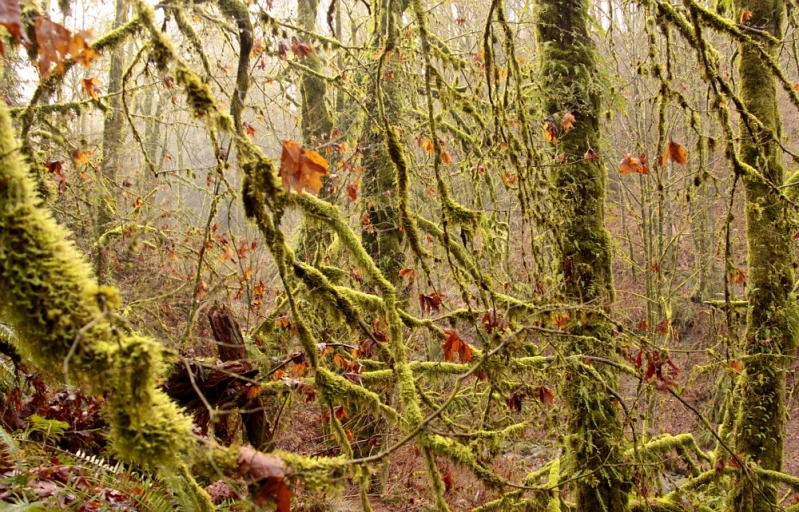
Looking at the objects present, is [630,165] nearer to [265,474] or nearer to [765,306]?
[265,474]

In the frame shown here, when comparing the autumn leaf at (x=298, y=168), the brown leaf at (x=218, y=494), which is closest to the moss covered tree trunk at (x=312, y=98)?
the brown leaf at (x=218, y=494)

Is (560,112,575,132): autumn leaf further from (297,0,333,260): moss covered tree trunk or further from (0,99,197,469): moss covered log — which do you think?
(297,0,333,260): moss covered tree trunk

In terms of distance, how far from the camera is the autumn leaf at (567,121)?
3560mm

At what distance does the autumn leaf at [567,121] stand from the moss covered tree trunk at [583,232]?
0.10 ft

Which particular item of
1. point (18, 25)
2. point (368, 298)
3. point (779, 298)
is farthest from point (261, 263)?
point (18, 25)

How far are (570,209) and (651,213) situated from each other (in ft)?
29.2

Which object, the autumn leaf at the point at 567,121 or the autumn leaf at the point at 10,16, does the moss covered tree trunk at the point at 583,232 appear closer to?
the autumn leaf at the point at 567,121

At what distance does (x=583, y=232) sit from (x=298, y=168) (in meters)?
2.52

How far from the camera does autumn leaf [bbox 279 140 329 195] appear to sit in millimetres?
1698

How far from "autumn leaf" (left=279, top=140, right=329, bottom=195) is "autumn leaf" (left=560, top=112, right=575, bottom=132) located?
234 cm

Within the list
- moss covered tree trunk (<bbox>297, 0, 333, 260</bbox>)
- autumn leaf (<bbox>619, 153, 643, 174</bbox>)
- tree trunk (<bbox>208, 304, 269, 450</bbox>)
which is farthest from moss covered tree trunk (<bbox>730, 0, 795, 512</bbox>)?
moss covered tree trunk (<bbox>297, 0, 333, 260</bbox>)

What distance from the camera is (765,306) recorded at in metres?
4.81

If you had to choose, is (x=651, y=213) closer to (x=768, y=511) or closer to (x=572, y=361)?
(x=768, y=511)

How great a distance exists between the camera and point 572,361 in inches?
119
